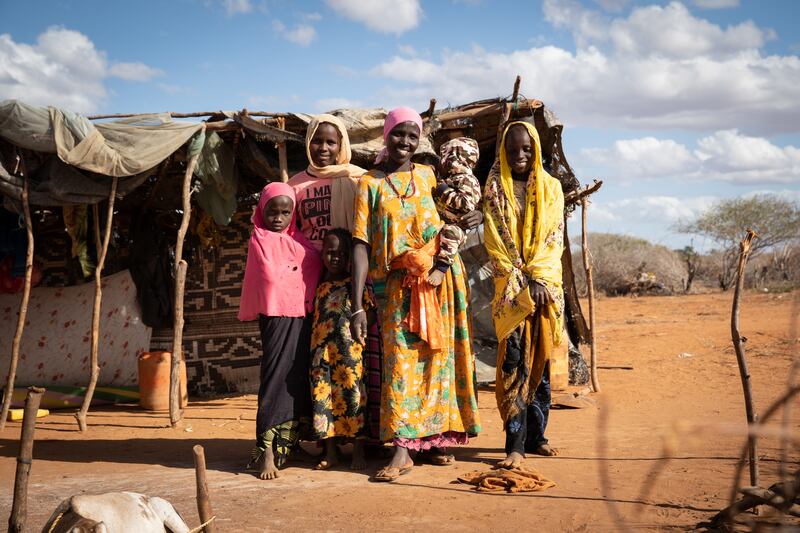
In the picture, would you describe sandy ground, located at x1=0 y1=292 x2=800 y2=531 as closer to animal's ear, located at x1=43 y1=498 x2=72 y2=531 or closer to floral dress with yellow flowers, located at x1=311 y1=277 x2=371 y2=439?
floral dress with yellow flowers, located at x1=311 y1=277 x2=371 y2=439

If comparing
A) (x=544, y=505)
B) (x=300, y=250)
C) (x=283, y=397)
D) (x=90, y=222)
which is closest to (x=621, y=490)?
(x=544, y=505)

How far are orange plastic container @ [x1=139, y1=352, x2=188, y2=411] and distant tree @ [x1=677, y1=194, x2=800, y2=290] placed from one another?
21.3 meters

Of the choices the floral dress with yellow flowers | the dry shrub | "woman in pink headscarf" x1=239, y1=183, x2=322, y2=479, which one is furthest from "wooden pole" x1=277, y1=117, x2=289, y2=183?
the dry shrub

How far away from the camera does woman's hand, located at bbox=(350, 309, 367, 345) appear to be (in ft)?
13.8

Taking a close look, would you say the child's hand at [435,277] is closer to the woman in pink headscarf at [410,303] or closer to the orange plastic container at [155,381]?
the woman in pink headscarf at [410,303]

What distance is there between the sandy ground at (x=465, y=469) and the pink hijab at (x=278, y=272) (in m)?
1.01

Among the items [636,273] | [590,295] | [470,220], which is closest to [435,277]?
[470,220]

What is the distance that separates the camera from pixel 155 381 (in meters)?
7.91

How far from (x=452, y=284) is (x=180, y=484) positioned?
1.96 m

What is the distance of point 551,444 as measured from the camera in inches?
200

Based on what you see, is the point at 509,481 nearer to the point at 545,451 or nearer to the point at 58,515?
the point at 545,451

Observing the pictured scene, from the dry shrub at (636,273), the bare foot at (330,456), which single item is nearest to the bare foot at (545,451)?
the bare foot at (330,456)

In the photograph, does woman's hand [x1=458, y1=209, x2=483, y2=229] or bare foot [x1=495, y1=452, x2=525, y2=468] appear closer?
bare foot [x1=495, y1=452, x2=525, y2=468]

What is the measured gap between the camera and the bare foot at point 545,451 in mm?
4619
